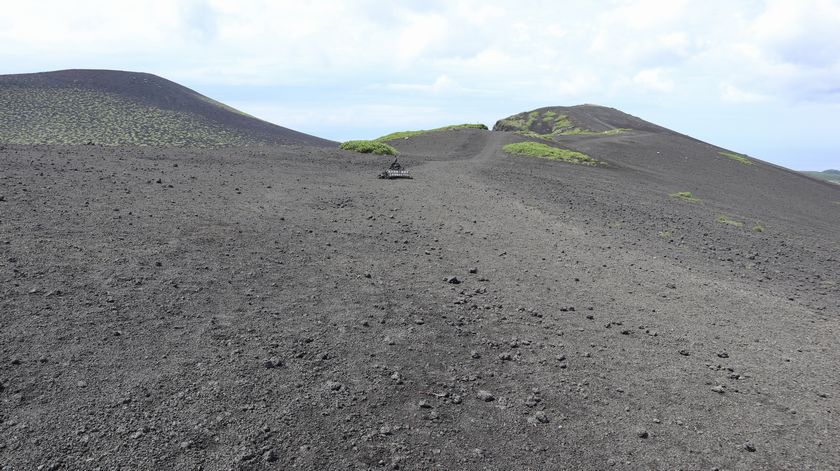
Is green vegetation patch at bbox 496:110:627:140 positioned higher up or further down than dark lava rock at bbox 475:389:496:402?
higher up

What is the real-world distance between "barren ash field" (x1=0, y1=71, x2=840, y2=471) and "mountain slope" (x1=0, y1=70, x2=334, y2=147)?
1939cm

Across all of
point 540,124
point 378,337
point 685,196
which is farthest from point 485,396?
point 540,124

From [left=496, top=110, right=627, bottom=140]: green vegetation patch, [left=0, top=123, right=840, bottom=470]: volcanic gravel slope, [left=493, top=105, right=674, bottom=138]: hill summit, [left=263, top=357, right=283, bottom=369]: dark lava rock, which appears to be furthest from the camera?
[left=493, top=105, right=674, bottom=138]: hill summit

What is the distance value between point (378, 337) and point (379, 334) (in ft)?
0.31

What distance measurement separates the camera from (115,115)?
136 feet

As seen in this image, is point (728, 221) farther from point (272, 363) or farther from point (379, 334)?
point (272, 363)

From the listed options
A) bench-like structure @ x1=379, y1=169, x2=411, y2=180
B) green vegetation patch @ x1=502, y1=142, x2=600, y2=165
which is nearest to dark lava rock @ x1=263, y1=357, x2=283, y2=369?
bench-like structure @ x1=379, y1=169, x2=411, y2=180


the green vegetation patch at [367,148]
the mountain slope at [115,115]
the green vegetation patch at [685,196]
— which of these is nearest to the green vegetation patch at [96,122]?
the mountain slope at [115,115]

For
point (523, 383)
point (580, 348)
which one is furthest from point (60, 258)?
point (580, 348)

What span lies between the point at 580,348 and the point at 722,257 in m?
9.43

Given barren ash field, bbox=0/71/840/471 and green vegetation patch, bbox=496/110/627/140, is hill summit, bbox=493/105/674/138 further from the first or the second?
barren ash field, bbox=0/71/840/471

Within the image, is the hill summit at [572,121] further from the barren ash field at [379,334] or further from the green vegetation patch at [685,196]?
the barren ash field at [379,334]

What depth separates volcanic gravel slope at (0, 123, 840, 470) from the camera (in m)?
5.20

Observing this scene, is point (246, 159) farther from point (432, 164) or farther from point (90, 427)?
point (90, 427)
